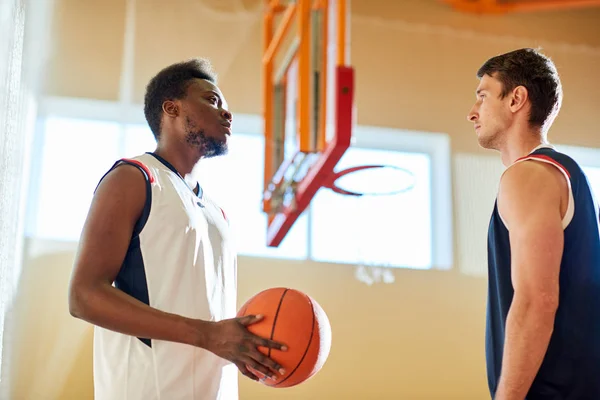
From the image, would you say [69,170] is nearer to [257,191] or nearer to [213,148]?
[257,191]

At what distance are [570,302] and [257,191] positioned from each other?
3.73 m

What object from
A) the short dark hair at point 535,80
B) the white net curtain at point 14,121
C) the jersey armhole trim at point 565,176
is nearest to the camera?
the jersey armhole trim at point 565,176

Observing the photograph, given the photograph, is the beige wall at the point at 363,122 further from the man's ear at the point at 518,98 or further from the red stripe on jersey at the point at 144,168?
the man's ear at the point at 518,98

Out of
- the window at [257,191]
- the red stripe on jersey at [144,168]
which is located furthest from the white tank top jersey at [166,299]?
the window at [257,191]

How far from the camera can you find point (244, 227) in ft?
17.9

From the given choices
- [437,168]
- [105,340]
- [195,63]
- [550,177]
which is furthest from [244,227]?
[550,177]

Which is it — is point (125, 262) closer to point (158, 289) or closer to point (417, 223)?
point (158, 289)

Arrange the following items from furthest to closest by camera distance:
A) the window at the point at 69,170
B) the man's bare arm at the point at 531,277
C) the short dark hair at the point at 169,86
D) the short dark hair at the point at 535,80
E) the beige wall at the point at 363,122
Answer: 1. the window at the point at 69,170
2. the beige wall at the point at 363,122
3. the short dark hair at the point at 169,86
4. the short dark hair at the point at 535,80
5. the man's bare arm at the point at 531,277

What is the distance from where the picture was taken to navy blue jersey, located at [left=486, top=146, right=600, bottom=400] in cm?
193

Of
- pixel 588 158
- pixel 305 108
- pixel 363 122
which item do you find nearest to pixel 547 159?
pixel 305 108

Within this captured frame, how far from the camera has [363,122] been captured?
5863 mm

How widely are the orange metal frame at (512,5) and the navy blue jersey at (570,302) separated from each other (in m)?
4.48

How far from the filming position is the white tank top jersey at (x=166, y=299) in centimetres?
225

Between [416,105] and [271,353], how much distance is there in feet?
13.5
